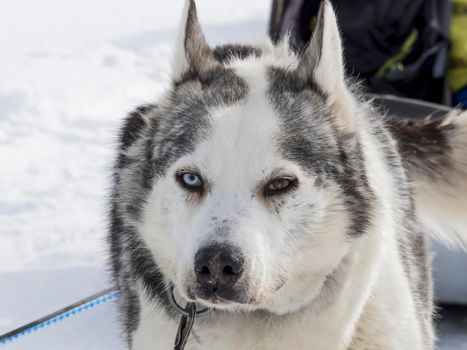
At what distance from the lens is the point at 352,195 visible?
1.97 meters

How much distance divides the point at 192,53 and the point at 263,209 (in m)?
0.50

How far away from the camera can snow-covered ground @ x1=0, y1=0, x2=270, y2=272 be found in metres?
4.03

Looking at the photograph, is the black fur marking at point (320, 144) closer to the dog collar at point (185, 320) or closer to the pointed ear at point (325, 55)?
the pointed ear at point (325, 55)

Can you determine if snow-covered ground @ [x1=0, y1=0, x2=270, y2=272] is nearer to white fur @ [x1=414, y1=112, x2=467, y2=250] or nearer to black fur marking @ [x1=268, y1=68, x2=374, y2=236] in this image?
black fur marking @ [x1=268, y1=68, x2=374, y2=236]

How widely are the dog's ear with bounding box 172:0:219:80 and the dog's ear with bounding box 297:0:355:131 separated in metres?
0.23

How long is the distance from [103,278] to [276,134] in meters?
1.91

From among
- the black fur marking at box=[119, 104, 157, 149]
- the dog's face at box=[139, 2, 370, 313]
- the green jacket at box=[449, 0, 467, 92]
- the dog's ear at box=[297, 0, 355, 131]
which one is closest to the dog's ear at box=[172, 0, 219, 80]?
the dog's face at box=[139, 2, 370, 313]

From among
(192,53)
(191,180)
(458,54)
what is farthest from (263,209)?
(458,54)

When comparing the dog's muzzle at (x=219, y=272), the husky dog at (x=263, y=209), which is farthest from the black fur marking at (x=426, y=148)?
the dog's muzzle at (x=219, y=272)

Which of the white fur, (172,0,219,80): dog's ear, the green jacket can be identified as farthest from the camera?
the green jacket

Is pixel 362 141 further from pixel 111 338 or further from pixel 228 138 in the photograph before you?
pixel 111 338

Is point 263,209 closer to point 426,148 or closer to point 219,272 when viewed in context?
point 219,272

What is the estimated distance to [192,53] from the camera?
82.9 inches

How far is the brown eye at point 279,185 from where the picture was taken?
6.04 ft
